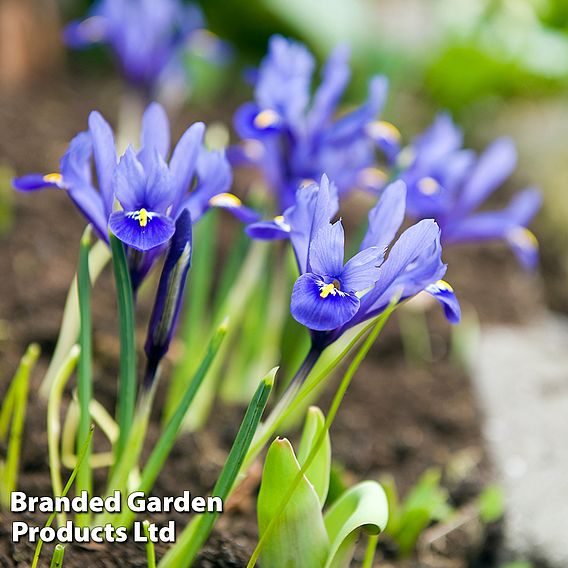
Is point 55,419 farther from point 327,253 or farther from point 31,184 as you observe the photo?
point 327,253

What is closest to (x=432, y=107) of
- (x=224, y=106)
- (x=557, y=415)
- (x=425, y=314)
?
(x=224, y=106)

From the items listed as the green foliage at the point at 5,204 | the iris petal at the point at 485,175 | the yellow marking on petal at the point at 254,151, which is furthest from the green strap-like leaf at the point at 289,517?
the green foliage at the point at 5,204

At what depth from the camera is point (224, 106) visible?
149 inches

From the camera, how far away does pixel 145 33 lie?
2404 millimetres

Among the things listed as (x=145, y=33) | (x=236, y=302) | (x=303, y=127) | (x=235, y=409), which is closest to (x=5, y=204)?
(x=145, y=33)

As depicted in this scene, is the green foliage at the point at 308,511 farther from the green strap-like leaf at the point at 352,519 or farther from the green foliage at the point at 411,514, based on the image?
the green foliage at the point at 411,514

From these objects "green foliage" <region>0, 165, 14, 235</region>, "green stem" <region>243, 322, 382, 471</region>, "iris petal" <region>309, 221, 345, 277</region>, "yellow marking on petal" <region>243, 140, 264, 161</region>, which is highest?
"green foliage" <region>0, 165, 14, 235</region>

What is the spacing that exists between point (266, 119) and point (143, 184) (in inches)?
19.2

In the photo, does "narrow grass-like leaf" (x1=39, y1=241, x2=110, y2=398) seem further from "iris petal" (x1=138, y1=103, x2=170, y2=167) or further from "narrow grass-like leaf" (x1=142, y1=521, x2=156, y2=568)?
"narrow grass-like leaf" (x1=142, y1=521, x2=156, y2=568)

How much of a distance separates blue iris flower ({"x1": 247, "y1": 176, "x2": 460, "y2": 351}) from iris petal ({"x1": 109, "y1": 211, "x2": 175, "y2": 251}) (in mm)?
143

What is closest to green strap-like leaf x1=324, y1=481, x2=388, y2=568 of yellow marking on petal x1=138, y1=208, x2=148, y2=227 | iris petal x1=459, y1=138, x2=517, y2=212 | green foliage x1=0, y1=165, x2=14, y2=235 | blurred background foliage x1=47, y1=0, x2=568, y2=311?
yellow marking on petal x1=138, y1=208, x2=148, y2=227

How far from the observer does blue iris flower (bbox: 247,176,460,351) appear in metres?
0.97

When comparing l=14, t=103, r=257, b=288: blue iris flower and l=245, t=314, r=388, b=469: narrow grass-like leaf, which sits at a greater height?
l=14, t=103, r=257, b=288: blue iris flower

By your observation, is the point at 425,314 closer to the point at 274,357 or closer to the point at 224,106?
the point at 274,357
